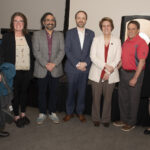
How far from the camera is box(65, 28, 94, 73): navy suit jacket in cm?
301

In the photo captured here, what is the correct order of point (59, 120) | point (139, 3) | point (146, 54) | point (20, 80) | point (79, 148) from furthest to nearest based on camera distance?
point (139, 3) < point (59, 120) < point (20, 80) < point (146, 54) < point (79, 148)

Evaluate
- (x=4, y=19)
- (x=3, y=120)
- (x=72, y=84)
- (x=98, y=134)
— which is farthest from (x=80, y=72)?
(x=4, y=19)

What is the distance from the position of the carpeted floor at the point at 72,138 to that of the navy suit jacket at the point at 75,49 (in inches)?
31.0

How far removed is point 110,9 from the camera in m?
4.03

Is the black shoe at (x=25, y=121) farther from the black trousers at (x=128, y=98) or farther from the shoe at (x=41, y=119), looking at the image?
the black trousers at (x=128, y=98)

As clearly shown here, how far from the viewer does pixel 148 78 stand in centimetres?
286

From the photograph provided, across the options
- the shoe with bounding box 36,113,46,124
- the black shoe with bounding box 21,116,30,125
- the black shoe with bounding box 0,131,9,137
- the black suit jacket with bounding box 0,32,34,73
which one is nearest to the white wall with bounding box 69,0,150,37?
the black suit jacket with bounding box 0,32,34,73

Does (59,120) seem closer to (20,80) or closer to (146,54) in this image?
(20,80)

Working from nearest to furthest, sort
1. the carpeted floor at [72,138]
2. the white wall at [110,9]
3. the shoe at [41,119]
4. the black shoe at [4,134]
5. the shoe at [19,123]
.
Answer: the carpeted floor at [72,138]
the black shoe at [4,134]
the shoe at [19,123]
the shoe at [41,119]
the white wall at [110,9]

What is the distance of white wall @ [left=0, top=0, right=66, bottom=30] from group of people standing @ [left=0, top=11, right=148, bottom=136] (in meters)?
1.50

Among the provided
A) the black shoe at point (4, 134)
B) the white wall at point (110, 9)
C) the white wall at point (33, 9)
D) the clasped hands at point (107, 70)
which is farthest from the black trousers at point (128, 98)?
the white wall at point (33, 9)

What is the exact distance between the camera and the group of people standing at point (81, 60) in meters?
2.84

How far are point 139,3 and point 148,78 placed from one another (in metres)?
1.57

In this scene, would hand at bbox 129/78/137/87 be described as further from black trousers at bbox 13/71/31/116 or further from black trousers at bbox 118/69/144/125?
black trousers at bbox 13/71/31/116
